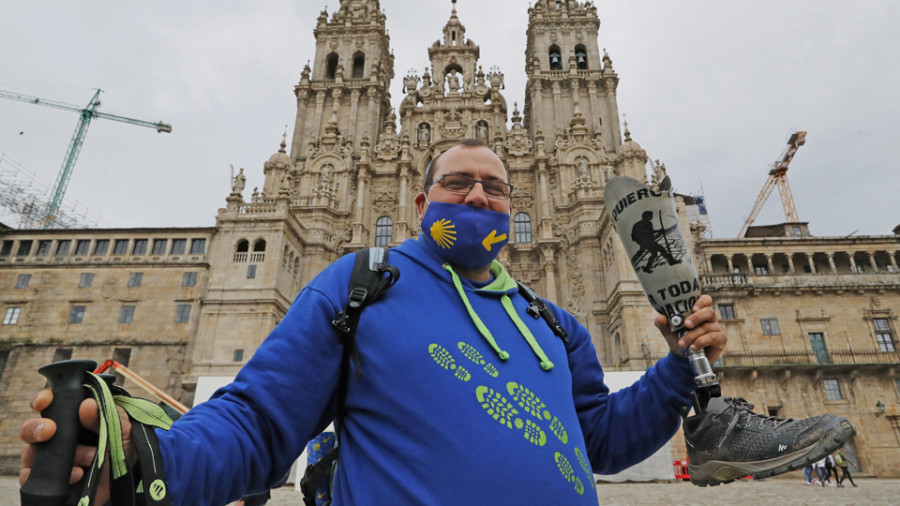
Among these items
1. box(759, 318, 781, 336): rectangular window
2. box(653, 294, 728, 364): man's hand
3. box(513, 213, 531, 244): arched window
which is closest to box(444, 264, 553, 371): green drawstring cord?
box(653, 294, 728, 364): man's hand

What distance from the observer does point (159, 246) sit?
29.2 m

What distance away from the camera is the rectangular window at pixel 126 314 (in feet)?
89.5

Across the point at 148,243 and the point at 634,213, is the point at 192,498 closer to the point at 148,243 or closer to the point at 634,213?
the point at 634,213

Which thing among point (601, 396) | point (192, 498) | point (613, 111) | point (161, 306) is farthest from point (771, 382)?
point (161, 306)

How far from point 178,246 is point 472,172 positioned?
3103cm

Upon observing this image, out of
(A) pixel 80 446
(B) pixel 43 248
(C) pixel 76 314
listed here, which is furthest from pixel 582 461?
(B) pixel 43 248

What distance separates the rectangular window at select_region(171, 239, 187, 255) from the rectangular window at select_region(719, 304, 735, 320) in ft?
101

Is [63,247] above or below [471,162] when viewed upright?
above

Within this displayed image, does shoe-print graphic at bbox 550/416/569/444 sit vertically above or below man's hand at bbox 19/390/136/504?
above

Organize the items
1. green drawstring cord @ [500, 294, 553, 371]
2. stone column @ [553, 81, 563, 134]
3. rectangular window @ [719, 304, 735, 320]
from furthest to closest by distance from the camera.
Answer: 1. stone column @ [553, 81, 563, 134]
2. rectangular window @ [719, 304, 735, 320]
3. green drawstring cord @ [500, 294, 553, 371]

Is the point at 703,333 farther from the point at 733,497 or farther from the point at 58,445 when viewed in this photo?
the point at 733,497

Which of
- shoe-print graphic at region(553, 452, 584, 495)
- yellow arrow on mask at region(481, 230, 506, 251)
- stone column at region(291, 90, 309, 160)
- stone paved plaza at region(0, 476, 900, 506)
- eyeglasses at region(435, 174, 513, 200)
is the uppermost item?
stone column at region(291, 90, 309, 160)

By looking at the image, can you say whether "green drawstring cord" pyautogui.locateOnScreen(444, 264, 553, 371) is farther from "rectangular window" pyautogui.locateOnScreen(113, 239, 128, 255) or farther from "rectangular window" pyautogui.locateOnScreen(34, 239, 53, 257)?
"rectangular window" pyautogui.locateOnScreen(34, 239, 53, 257)

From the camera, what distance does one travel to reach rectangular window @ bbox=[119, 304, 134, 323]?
2727 centimetres
